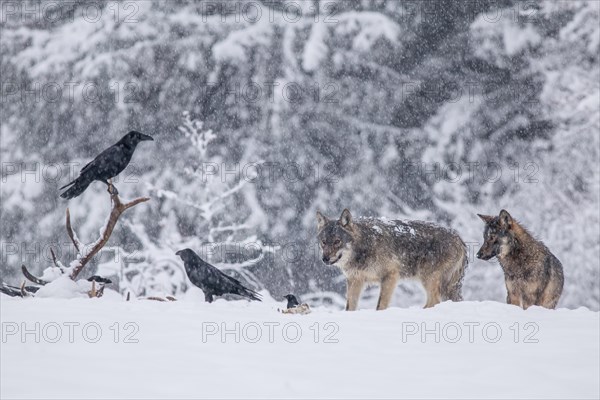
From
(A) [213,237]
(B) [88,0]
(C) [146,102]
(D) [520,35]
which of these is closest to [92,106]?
(C) [146,102]

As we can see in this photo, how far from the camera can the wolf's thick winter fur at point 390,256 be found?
8273mm

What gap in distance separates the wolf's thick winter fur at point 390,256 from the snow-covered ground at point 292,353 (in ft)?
8.65

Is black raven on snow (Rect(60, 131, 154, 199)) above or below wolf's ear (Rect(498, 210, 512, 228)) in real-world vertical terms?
above

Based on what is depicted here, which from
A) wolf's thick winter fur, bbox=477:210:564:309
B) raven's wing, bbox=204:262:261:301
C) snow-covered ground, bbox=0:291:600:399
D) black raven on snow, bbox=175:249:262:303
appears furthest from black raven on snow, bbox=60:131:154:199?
wolf's thick winter fur, bbox=477:210:564:309

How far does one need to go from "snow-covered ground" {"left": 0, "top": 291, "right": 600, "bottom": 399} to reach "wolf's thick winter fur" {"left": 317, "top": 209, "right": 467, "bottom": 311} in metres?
2.64

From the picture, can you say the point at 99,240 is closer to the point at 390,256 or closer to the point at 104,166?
the point at 104,166

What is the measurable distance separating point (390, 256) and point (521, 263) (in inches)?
76.7

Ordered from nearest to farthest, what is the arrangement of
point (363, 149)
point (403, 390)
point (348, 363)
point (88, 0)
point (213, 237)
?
point (403, 390)
point (348, 363)
point (213, 237)
point (363, 149)
point (88, 0)

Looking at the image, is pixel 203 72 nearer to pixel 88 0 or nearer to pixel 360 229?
pixel 88 0

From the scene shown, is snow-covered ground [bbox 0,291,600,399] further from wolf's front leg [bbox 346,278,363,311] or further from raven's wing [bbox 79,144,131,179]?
wolf's front leg [bbox 346,278,363,311]

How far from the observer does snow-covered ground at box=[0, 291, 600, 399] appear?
3834mm

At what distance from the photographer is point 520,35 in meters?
17.4

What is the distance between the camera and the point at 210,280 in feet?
24.6

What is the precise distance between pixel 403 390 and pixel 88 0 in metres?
17.4
